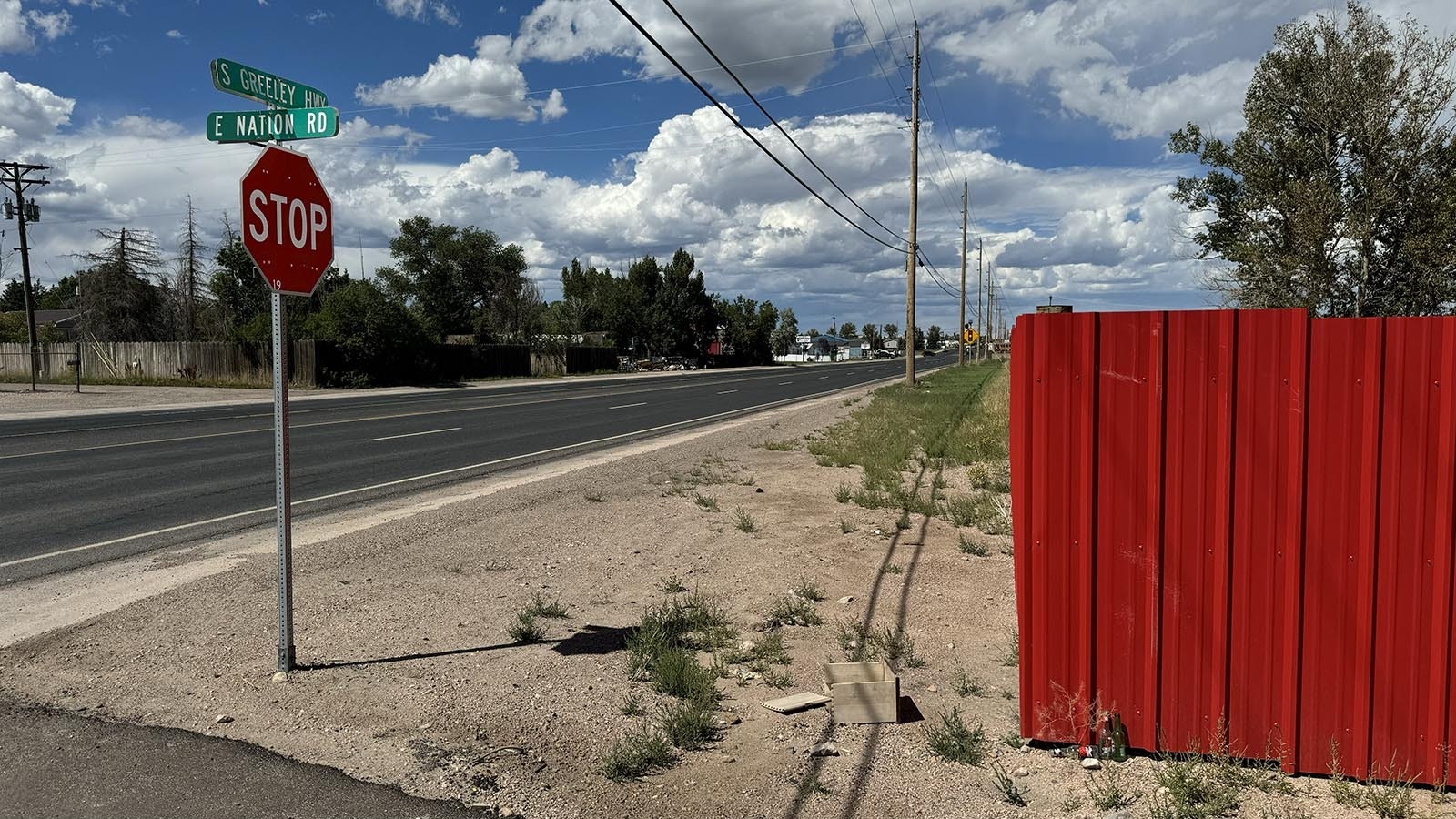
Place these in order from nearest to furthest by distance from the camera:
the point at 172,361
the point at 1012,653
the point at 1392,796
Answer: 1. the point at 1392,796
2. the point at 1012,653
3. the point at 172,361

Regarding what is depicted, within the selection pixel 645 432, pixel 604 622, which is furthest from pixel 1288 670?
pixel 645 432

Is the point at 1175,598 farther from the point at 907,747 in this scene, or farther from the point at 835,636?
the point at 835,636

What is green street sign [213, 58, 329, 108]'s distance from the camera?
4.74 metres

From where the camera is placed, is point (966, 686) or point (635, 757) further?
point (966, 686)

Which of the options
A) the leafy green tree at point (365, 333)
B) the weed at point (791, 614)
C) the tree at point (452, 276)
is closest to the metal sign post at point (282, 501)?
the weed at point (791, 614)

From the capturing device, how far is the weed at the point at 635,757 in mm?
3682

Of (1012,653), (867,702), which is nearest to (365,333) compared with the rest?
(1012,653)

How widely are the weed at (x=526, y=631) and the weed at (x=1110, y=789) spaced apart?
307 centimetres

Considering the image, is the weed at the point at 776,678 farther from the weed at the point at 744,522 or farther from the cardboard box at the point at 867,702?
the weed at the point at 744,522

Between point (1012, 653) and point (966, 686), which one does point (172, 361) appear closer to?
point (1012, 653)

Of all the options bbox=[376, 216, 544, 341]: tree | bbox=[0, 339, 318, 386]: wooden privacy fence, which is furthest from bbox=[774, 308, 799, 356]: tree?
bbox=[0, 339, 318, 386]: wooden privacy fence

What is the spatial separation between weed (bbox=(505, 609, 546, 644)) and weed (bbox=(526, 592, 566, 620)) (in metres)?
0.14

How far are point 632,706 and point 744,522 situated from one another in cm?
431

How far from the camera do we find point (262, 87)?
16.2 feet
